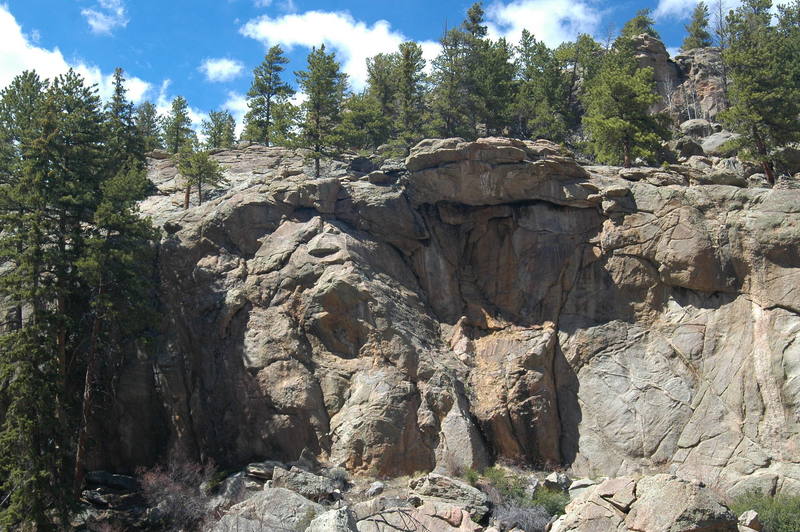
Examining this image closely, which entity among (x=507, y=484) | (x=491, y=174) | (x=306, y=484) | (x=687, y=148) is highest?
(x=687, y=148)

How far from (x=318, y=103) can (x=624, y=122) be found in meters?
16.1

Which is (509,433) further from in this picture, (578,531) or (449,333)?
(578,531)

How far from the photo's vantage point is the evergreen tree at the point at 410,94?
4317cm

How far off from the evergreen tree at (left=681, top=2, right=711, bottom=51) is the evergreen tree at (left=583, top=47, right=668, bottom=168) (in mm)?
34669

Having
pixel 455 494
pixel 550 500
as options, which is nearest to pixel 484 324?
pixel 550 500

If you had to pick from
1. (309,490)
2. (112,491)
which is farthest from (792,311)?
(112,491)

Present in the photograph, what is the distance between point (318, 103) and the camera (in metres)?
38.0

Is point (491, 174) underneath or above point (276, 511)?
above

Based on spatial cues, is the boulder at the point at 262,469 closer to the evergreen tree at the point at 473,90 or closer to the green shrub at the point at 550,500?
the green shrub at the point at 550,500

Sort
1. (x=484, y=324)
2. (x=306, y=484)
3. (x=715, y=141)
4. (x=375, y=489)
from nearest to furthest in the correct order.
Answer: (x=306, y=484), (x=375, y=489), (x=484, y=324), (x=715, y=141)

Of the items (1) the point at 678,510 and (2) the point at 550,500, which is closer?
(1) the point at 678,510

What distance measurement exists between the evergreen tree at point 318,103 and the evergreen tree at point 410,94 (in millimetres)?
5081

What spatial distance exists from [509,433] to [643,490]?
9988 mm

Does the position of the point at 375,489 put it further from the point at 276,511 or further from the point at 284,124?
the point at 284,124
